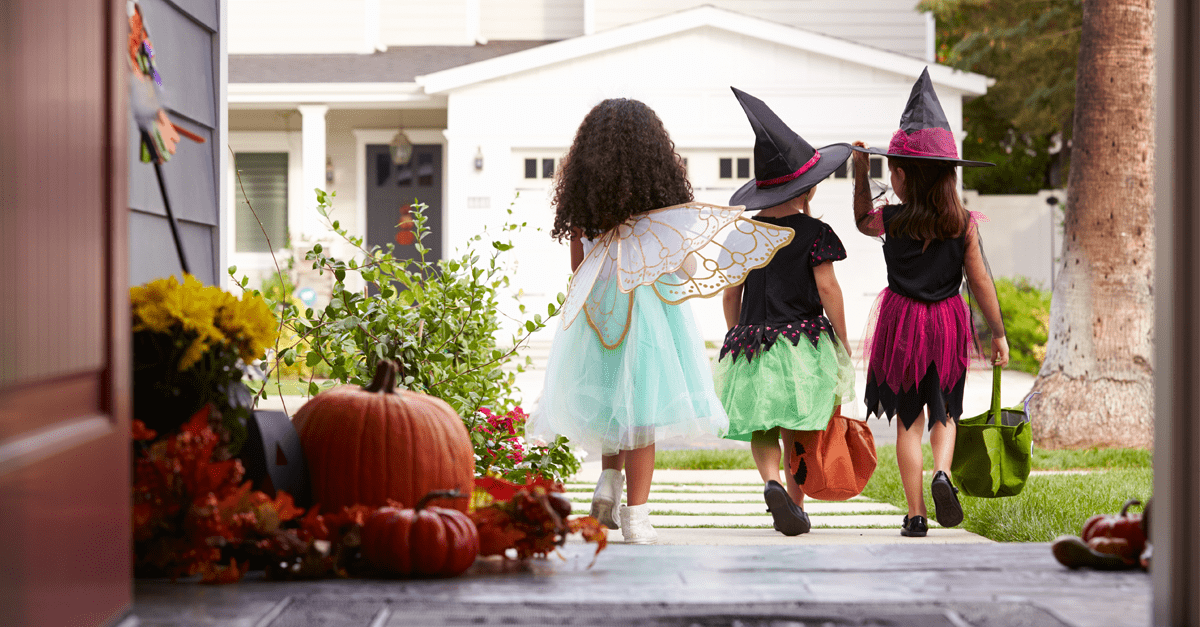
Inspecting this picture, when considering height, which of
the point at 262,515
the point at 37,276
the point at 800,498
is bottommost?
the point at 800,498

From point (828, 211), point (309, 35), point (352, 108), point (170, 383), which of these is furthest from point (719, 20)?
point (170, 383)

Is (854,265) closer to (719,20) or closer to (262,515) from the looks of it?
(719,20)

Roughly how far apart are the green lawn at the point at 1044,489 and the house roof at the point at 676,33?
5.81 metres

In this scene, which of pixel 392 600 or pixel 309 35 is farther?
pixel 309 35

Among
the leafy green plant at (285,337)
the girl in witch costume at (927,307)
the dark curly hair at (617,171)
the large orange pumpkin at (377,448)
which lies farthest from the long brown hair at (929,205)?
the leafy green plant at (285,337)

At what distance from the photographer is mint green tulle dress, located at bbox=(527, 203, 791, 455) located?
11.3 feet

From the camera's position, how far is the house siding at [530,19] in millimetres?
14125

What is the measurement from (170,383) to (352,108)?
35.5 ft

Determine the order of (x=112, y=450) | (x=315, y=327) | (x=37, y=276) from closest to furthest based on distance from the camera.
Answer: (x=37, y=276) → (x=112, y=450) → (x=315, y=327)

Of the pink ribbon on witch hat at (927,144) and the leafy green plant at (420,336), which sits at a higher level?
the pink ribbon on witch hat at (927,144)

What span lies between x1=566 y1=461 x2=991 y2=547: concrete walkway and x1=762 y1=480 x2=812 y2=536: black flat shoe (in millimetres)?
32

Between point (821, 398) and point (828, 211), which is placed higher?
point (828, 211)

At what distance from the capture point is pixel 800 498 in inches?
153

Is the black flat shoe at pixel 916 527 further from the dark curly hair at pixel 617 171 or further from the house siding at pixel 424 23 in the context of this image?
the house siding at pixel 424 23
